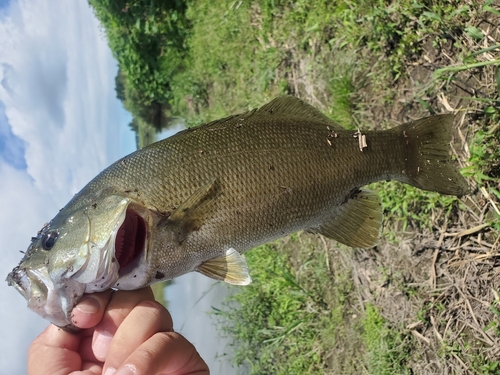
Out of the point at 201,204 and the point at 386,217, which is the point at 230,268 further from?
the point at 386,217

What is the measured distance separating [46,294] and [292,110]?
4.82 feet

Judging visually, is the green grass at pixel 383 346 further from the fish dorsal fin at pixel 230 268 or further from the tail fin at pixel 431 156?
the fish dorsal fin at pixel 230 268

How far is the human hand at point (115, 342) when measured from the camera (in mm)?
1812

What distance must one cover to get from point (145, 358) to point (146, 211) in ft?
2.07

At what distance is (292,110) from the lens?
2.21 metres

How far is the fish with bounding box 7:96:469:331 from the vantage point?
1901 mm

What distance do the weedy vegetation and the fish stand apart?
4.17ft

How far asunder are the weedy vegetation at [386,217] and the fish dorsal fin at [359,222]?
116 cm

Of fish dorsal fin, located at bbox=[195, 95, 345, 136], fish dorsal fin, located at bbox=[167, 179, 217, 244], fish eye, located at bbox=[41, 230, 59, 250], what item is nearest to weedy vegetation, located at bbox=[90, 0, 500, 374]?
fish dorsal fin, located at bbox=[195, 95, 345, 136]

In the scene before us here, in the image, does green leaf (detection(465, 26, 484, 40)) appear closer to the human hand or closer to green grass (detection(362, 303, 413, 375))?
green grass (detection(362, 303, 413, 375))

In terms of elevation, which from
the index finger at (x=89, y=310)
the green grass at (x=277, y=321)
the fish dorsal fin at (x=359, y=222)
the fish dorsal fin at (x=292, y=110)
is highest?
the fish dorsal fin at (x=292, y=110)

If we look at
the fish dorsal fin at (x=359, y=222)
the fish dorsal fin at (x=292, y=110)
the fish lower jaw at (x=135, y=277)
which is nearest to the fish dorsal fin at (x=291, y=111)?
the fish dorsal fin at (x=292, y=110)

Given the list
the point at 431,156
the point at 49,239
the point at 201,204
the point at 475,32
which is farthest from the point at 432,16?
the point at 49,239

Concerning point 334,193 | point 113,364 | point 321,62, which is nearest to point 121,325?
point 113,364
